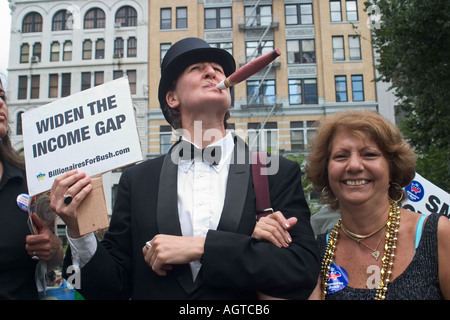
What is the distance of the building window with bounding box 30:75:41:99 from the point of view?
26.8m

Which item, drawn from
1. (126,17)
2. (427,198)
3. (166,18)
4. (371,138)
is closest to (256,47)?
(166,18)

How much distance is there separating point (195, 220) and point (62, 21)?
29396 mm

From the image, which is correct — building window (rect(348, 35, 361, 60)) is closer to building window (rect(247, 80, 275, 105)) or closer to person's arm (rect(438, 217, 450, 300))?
building window (rect(247, 80, 275, 105))

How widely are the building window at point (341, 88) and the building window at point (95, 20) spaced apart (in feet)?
52.7

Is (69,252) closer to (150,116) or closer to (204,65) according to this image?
(204,65)

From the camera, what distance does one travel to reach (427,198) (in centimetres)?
411

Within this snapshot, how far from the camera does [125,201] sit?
236cm

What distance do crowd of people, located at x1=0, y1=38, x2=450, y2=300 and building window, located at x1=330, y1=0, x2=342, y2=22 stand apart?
26217mm

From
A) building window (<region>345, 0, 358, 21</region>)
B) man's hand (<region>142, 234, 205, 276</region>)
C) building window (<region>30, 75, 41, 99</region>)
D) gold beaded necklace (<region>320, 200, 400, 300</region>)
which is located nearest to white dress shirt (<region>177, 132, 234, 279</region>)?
man's hand (<region>142, 234, 205, 276</region>)

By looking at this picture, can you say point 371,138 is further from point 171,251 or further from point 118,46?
point 118,46

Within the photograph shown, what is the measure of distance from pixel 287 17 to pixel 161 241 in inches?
1072

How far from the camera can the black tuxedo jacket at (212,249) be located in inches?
73.7

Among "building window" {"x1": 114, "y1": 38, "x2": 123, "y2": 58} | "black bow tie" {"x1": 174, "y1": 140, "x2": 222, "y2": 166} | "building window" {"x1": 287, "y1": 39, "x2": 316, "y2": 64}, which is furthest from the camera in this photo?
"building window" {"x1": 114, "y1": 38, "x2": 123, "y2": 58}

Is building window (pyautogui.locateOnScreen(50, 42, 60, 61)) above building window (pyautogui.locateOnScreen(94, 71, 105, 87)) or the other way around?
above
